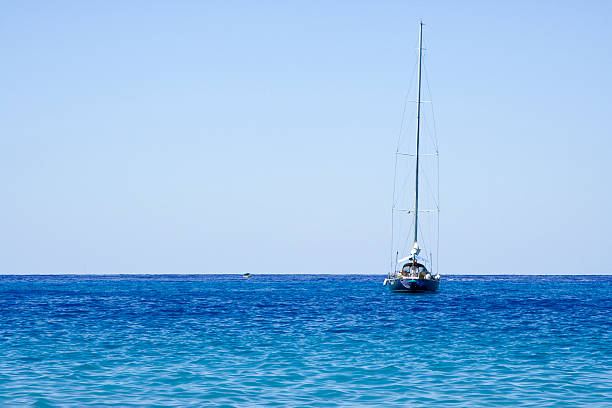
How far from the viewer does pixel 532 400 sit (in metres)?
22.1

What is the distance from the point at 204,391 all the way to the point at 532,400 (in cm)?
993

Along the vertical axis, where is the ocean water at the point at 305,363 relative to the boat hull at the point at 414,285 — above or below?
below

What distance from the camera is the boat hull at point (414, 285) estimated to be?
86125 millimetres

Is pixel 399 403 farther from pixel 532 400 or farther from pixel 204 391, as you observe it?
pixel 204 391

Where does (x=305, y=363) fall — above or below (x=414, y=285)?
below

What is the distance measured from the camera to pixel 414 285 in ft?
283

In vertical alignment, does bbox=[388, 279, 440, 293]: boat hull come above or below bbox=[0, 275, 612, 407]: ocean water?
above

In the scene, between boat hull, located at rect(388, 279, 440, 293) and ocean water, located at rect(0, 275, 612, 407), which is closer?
ocean water, located at rect(0, 275, 612, 407)

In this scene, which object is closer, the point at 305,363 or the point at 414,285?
the point at 305,363

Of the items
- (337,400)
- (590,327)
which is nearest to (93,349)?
(337,400)

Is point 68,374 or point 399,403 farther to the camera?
point 68,374

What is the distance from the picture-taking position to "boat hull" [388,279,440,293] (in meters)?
86.1

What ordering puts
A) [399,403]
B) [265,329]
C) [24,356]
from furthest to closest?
[265,329], [24,356], [399,403]

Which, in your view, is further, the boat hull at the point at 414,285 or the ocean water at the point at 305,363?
the boat hull at the point at 414,285
